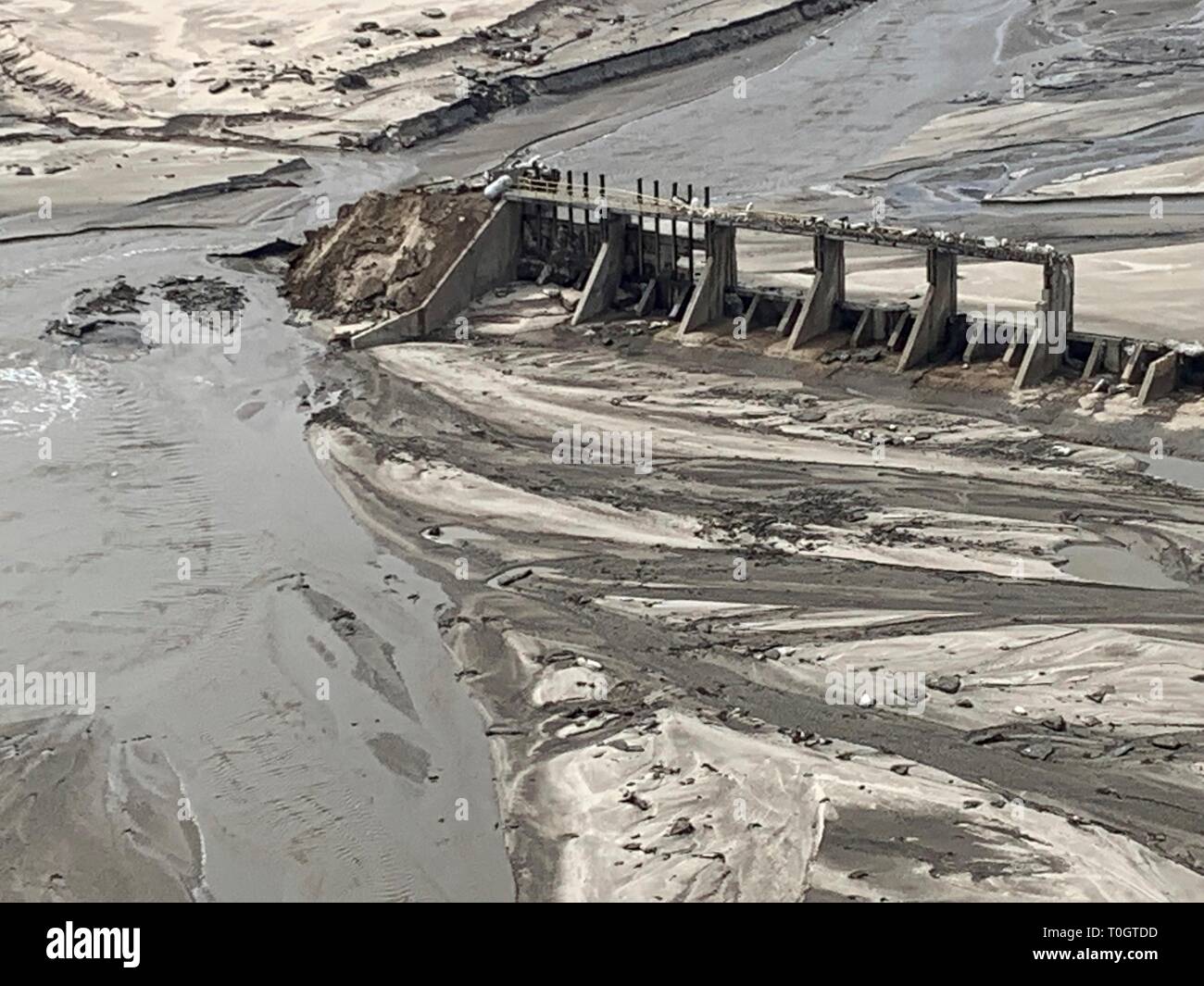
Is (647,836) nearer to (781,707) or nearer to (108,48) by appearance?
(781,707)

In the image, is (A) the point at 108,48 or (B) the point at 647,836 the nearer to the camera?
(B) the point at 647,836

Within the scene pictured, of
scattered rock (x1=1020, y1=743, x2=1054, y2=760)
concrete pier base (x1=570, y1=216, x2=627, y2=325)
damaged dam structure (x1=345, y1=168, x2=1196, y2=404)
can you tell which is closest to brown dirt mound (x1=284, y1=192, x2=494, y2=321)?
damaged dam structure (x1=345, y1=168, x2=1196, y2=404)

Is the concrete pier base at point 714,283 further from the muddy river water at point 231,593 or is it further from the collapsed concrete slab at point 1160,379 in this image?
the collapsed concrete slab at point 1160,379

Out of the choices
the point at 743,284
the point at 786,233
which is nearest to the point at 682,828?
the point at 743,284

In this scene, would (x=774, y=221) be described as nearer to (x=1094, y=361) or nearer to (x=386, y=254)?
(x=1094, y=361)

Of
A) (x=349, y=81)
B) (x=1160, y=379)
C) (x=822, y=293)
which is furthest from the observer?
(x=349, y=81)

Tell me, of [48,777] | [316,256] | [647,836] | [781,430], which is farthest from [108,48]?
[647,836]

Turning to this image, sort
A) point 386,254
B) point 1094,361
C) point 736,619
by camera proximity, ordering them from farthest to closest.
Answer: point 386,254
point 1094,361
point 736,619
